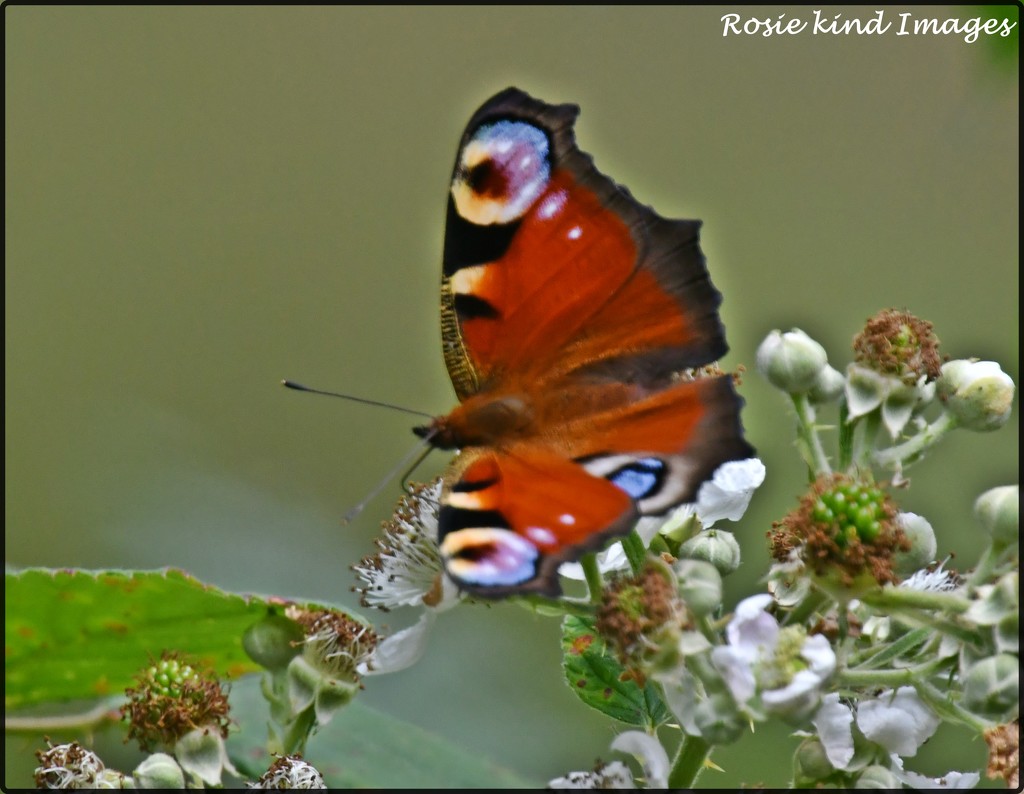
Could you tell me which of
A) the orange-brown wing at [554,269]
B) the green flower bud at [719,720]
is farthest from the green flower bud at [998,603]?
the orange-brown wing at [554,269]

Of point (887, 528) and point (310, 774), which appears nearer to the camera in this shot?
point (887, 528)

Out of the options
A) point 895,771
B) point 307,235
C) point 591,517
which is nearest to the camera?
point 591,517

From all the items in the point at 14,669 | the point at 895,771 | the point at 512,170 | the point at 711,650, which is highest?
the point at 512,170

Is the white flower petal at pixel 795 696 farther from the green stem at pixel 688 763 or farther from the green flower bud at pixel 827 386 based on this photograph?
the green flower bud at pixel 827 386

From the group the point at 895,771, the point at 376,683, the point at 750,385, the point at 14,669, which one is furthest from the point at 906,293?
the point at 14,669

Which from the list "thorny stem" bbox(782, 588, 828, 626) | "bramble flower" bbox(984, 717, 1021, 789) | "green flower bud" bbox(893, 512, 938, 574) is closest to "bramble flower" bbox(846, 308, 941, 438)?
"green flower bud" bbox(893, 512, 938, 574)

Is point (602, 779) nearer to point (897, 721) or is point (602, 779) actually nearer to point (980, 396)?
point (897, 721)

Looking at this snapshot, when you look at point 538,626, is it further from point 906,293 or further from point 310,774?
point 906,293
